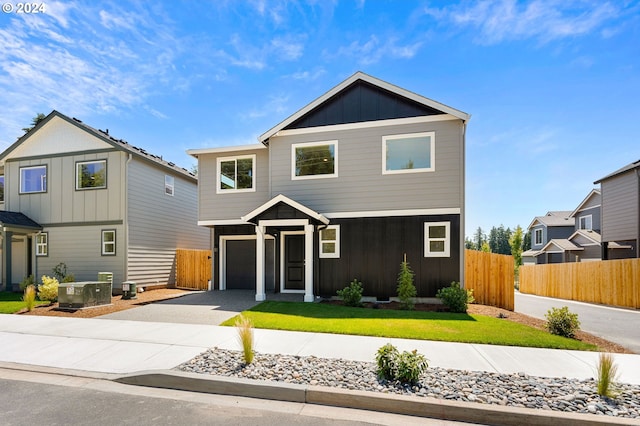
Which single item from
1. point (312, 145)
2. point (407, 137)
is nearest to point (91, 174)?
point (312, 145)

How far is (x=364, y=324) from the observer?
802 centimetres

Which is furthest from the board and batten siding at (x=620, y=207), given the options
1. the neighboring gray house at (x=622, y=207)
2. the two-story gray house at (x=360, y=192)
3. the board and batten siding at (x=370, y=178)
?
the board and batten siding at (x=370, y=178)

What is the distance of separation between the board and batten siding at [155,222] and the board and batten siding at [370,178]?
661 centimetres

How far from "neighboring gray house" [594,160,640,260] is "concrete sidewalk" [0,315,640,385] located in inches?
571

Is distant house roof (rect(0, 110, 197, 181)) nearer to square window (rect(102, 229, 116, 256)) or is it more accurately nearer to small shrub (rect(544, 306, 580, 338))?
square window (rect(102, 229, 116, 256))

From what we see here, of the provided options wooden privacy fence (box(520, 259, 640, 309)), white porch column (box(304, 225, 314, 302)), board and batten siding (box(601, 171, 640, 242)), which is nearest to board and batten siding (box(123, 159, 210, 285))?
white porch column (box(304, 225, 314, 302))

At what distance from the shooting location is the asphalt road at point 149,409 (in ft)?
12.6

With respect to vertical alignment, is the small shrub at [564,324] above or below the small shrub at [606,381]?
below

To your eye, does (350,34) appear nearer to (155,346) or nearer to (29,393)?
(155,346)

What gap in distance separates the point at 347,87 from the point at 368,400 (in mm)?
10849

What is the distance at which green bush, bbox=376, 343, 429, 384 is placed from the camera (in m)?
4.52

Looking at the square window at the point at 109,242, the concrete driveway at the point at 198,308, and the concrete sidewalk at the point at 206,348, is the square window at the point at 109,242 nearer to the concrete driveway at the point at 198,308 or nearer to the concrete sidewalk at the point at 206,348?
the concrete driveway at the point at 198,308

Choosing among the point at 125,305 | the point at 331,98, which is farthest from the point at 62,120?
the point at 331,98

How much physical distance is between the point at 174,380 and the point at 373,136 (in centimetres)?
978
